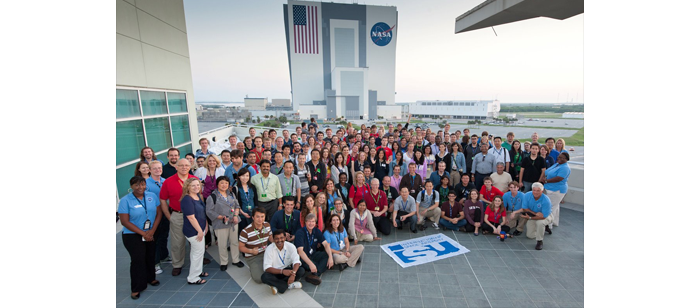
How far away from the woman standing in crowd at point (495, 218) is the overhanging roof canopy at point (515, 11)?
4242 millimetres

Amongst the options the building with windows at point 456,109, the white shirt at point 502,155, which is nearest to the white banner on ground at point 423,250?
the white shirt at point 502,155

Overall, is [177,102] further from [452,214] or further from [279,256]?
[452,214]

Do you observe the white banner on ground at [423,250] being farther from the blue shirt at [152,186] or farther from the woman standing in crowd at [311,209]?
the blue shirt at [152,186]

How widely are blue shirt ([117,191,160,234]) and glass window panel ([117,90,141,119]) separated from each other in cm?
339

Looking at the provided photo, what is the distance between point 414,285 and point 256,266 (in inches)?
96.5

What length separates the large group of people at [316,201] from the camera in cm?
409

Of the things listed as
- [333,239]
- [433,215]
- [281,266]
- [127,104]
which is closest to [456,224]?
[433,215]

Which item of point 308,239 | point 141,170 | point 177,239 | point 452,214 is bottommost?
point 452,214

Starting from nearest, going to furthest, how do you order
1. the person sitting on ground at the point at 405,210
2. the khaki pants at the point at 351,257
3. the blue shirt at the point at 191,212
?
the blue shirt at the point at 191,212, the khaki pants at the point at 351,257, the person sitting on ground at the point at 405,210

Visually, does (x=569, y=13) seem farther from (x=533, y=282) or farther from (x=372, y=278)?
(x=372, y=278)

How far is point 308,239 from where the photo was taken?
4.52m

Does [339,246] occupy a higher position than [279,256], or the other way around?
[279,256]

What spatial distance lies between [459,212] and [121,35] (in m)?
8.42

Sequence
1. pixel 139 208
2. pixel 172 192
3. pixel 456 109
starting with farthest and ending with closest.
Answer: pixel 456 109
pixel 172 192
pixel 139 208
